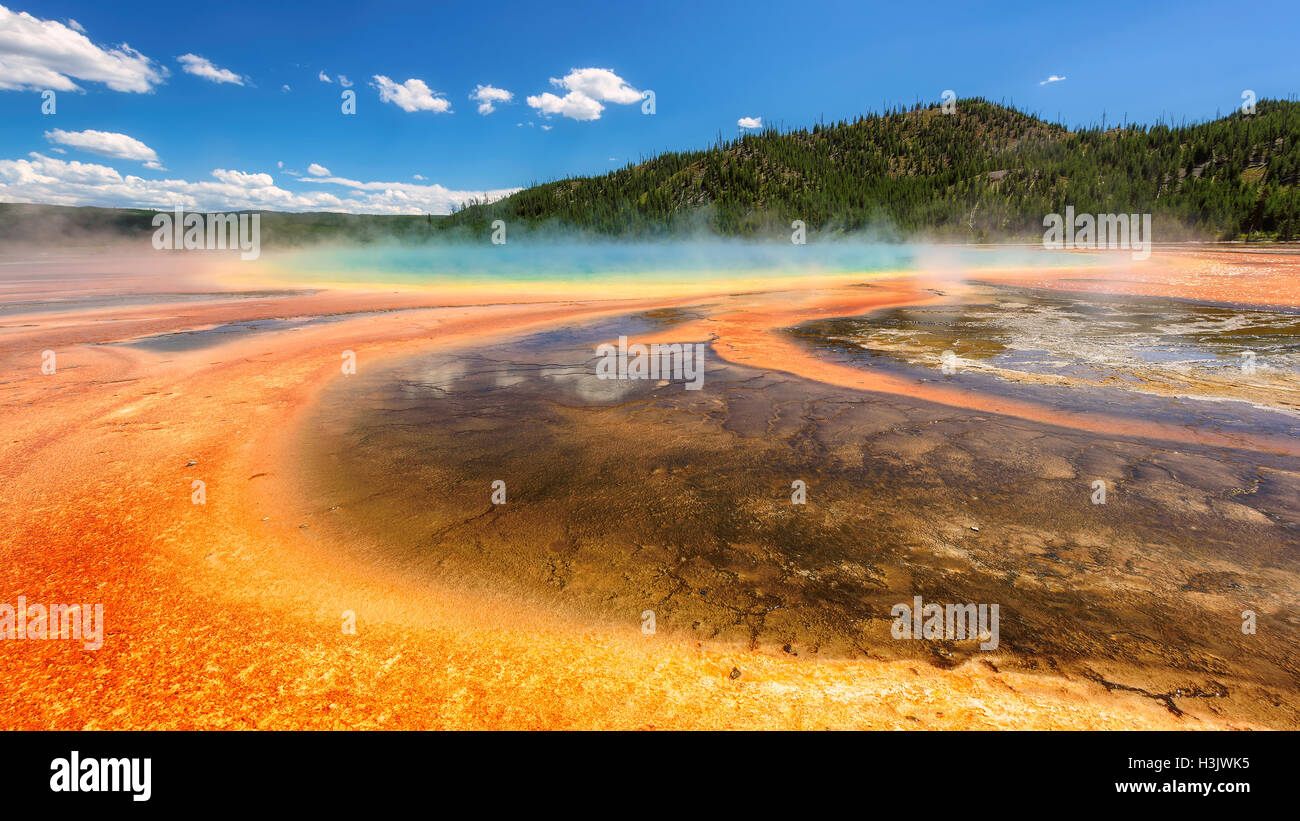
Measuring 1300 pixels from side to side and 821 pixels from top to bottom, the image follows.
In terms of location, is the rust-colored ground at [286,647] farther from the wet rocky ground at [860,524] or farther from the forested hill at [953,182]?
the forested hill at [953,182]

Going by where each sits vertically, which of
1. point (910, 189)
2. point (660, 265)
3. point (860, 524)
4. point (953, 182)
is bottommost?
point (860, 524)

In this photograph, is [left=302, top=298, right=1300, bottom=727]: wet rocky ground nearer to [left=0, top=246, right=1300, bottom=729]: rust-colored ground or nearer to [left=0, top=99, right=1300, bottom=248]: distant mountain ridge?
[left=0, top=246, right=1300, bottom=729]: rust-colored ground

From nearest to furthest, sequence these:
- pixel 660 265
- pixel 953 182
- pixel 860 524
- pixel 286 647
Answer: pixel 286 647 → pixel 860 524 → pixel 660 265 → pixel 953 182

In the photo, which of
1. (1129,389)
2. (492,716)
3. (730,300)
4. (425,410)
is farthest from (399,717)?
(730,300)

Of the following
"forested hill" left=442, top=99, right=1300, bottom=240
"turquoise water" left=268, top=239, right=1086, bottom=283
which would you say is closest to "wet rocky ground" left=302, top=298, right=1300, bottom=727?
"turquoise water" left=268, top=239, right=1086, bottom=283

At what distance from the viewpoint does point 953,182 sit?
281 ft

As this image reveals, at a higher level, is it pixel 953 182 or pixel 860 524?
pixel 953 182

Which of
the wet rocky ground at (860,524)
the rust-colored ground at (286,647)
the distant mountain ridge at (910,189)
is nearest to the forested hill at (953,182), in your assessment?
the distant mountain ridge at (910,189)

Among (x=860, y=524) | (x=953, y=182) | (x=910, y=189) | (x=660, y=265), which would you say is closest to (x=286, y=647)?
(x=860, y=524)

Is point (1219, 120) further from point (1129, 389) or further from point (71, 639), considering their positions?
point (71, 639)

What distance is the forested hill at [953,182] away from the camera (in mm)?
60531

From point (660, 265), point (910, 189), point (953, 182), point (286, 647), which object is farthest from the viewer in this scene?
point (953, 182)

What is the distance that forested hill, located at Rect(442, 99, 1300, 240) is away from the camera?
60.5 meters

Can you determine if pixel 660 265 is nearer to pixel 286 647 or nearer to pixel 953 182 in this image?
pixel 286 647
